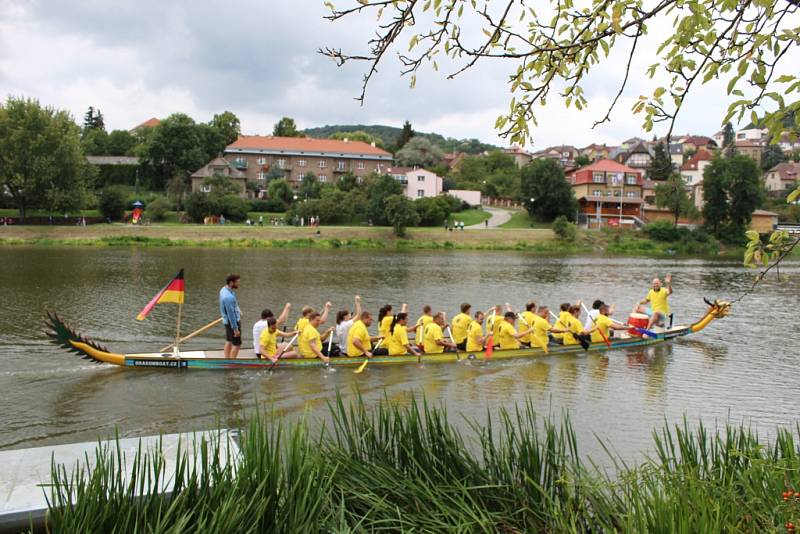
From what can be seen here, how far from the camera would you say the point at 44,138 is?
58094 mm

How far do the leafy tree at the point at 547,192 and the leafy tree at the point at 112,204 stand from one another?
4191 centimetres

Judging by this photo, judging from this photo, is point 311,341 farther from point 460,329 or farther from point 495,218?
point 495,218

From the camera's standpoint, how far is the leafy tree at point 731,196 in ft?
207

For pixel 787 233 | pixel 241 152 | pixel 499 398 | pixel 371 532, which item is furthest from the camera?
pixel 241 152

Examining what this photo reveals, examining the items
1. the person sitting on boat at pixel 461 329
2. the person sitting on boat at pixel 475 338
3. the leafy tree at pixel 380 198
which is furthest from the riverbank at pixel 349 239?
the person sitting on boat at pixel 475 338

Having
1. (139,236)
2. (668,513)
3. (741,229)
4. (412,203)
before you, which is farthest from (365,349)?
(741,229)

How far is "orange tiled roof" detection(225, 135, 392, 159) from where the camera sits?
3644 inches

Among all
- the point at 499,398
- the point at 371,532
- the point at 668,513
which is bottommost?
the point at 499,398

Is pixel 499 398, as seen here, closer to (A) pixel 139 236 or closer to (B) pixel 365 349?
(B) pixel 365 349

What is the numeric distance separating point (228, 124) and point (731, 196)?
7459 centimetres

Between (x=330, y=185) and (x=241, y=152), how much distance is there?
19.5m

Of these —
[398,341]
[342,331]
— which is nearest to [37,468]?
[342,331]

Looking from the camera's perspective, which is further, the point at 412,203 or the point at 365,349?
the point at 412,203

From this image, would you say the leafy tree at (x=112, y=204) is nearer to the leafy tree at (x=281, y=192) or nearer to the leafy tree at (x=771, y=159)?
the leafy tree at (x=281, y=192)
